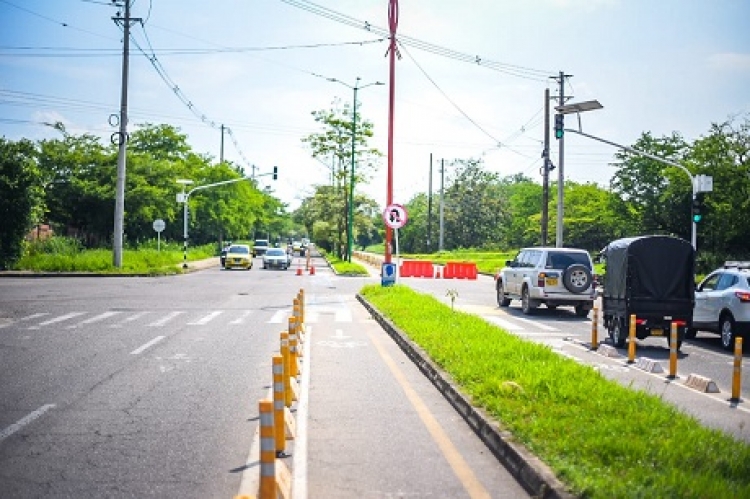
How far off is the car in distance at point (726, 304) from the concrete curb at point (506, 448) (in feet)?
25.8

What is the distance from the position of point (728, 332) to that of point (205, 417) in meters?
11.9

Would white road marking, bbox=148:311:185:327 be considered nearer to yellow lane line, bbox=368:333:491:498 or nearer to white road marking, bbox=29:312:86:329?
white road marking, bbox=29:312:86:329

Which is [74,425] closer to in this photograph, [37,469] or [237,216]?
[37,469]

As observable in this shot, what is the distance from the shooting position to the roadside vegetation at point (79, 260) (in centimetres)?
3662

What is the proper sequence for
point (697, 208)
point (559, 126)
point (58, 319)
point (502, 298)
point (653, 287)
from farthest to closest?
1. point (559, 126)
2. point (697, 208)
3. point (502, 298)
4. point (58, 319)
5. point (653, 287)

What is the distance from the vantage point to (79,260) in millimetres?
37250

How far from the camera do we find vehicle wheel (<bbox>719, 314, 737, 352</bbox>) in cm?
1570

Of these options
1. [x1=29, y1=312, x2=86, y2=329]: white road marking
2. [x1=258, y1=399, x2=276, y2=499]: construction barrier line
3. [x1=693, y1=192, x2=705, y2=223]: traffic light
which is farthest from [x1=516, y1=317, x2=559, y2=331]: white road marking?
[x1=258, y1=399, x2=276, y2=499]: construction barrier line

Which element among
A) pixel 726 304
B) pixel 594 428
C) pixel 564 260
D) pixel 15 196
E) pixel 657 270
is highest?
pixel 15 196

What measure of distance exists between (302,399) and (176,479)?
3227 mm

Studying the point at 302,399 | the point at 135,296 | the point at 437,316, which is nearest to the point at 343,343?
the point at 437,316

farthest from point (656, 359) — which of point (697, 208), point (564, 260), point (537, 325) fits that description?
point (697, 208)

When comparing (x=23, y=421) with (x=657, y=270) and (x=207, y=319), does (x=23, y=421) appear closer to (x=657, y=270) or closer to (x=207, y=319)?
(x=207, y=319)

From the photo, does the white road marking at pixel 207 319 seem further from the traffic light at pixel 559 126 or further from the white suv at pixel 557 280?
the traffic light at pixel 559 126
